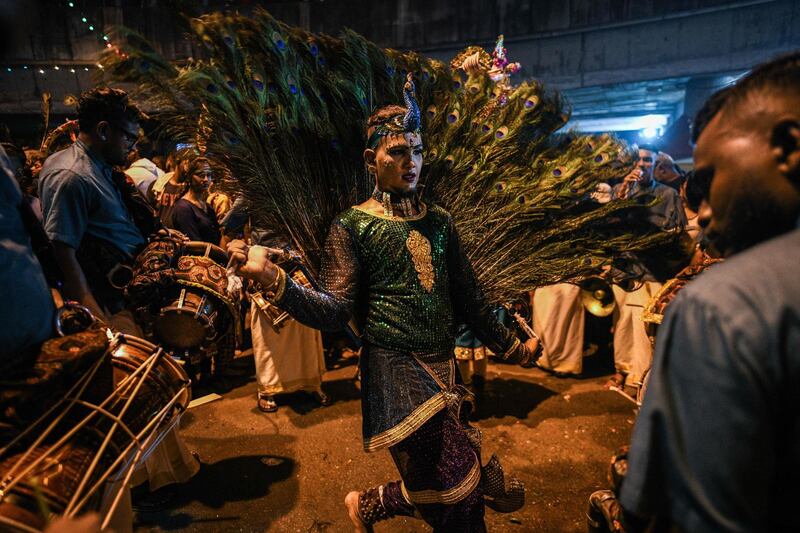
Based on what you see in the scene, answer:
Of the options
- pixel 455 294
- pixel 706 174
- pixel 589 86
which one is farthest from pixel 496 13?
pixel 706 174

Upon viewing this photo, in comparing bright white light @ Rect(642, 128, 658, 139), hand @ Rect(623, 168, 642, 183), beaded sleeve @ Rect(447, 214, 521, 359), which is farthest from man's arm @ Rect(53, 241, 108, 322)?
bright white light @ Rect(642, 128, 658, 139)

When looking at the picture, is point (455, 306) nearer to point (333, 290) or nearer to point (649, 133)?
point (333, 290)

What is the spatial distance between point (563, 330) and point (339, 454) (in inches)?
113

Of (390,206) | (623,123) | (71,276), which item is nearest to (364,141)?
(390,206)

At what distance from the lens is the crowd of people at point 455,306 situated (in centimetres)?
70

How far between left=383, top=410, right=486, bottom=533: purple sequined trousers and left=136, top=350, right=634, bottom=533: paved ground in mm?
902

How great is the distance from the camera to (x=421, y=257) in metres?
2.06

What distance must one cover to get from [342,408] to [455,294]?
2569mm

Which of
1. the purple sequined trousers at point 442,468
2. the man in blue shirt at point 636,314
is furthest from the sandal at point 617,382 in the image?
the purple sequined trousers at point 442,468

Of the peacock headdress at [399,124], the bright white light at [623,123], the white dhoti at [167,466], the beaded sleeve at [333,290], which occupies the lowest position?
the white dhoti at [167,466]

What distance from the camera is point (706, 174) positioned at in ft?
2.93

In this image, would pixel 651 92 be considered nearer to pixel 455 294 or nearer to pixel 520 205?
pixel 520 205

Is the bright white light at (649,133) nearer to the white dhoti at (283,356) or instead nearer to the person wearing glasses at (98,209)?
the white dhoti at (283,356)

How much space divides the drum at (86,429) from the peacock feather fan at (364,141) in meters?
0.98
